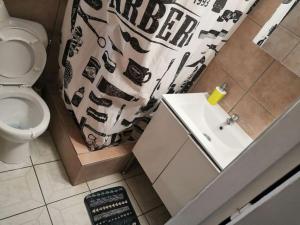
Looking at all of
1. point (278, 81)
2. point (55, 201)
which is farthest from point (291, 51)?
point (55, 201)

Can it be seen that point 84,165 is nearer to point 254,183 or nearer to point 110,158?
point 110,158

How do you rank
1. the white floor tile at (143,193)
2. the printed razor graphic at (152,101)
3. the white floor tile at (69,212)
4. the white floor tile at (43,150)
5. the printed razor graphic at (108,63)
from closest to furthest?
the printed razor graphic at (108,63)
the printed razor graphic at (152,101)
the white floor tile at (69,212)
the white floor tile at (43,150)
the white floor tile at (143,193)

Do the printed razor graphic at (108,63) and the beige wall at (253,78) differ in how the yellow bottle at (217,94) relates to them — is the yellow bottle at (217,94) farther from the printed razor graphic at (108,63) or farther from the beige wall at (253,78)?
the printed razor graphic at (108,63)

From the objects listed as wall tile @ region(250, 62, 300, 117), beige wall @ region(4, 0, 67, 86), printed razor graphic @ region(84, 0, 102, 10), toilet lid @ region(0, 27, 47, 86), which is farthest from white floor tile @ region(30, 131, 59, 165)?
wall tile @ region(250, 62, 300, 117)

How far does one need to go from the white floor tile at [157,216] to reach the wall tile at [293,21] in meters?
1.51

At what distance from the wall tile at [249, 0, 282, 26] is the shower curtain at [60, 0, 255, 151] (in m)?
0.06

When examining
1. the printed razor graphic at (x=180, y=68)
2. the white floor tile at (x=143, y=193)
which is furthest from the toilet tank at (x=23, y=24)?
the white floor tile at (x=143, y=193)

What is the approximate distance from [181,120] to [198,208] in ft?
2.70

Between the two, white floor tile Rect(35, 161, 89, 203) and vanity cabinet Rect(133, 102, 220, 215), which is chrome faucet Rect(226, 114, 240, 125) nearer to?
vanity cabinet Rect(133, 102, 220, 215)

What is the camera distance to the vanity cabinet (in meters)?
1.38

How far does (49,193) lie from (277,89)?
157 cm

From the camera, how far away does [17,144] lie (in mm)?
1589

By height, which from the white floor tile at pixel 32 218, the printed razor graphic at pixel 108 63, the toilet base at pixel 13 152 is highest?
the printed razor graphic at pixel 108 63

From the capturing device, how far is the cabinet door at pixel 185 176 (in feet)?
4.43
